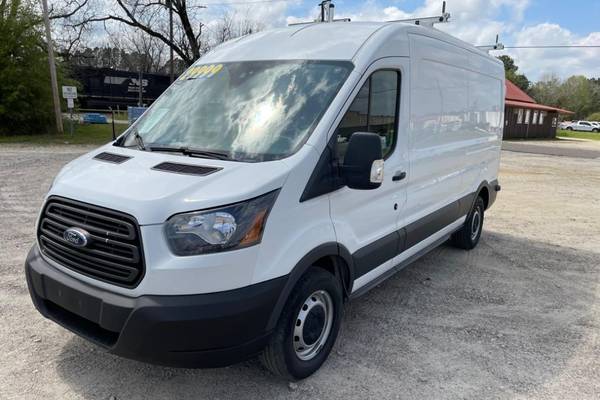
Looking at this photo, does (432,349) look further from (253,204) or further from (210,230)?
(210,230)

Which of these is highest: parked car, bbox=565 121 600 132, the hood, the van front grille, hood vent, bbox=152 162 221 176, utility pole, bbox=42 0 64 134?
utility pole, bbox=42 0 64 134

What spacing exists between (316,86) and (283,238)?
1163 mm

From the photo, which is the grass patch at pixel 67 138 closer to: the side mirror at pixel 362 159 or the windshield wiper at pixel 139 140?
the windshield wiper at pixel 139 140

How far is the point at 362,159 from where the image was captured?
2.90 meters

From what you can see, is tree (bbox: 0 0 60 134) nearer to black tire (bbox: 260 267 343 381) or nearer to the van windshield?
the van windshield

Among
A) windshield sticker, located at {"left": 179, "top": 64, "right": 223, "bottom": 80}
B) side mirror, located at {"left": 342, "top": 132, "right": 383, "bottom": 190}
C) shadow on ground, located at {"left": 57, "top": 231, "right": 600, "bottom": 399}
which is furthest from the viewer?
windshield sticker, located at {"left": 179, "top": 64, "right": 223, "bottom": 80}

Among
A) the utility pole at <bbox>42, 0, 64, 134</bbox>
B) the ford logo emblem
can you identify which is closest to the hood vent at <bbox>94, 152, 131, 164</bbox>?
the ford logo emblem

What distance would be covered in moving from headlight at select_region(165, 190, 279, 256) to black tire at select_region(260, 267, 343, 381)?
609 mm

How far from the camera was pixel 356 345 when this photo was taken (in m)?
3.69

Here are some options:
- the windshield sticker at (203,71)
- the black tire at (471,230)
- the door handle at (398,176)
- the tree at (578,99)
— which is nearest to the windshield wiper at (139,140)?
the windshield sticker at (203,71)

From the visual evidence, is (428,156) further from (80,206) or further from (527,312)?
(80,206)

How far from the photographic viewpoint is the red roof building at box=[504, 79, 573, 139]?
38.1m

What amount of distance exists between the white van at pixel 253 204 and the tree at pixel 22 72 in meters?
18.6

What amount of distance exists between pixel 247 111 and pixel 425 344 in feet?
7.49
